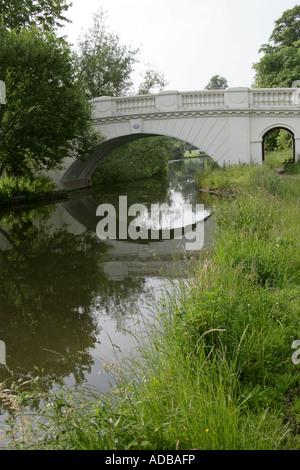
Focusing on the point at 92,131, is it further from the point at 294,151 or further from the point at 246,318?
the point at 246,318

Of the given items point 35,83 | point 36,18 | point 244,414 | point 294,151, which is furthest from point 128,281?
point 36,18

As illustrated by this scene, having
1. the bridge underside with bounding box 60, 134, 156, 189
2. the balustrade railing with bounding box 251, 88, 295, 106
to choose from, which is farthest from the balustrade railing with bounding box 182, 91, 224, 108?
the bridge underside with bounding box 60, 134, 156, 189

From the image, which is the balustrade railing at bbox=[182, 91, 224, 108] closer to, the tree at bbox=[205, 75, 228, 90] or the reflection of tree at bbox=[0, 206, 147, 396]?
the reflection of tree at bbox=[0, 206, 147, 396]

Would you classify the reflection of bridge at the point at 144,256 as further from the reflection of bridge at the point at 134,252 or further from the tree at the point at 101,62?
the tree at the point at 101,62

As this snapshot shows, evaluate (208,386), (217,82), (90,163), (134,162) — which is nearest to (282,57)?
(134,162)

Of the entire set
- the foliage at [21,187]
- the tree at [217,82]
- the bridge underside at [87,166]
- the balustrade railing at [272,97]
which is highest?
the tree at [217,82]

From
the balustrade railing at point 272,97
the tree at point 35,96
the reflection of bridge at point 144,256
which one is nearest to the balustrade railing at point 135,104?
the tree at point 35,96

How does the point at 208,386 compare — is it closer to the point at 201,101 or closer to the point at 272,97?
the point at 272,97

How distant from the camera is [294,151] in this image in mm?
17328

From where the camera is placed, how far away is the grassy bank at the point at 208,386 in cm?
189

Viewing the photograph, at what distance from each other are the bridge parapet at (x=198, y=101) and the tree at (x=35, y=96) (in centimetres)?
382

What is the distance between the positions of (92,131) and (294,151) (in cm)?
830

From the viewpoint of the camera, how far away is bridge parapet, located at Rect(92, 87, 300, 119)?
56.0 ft
